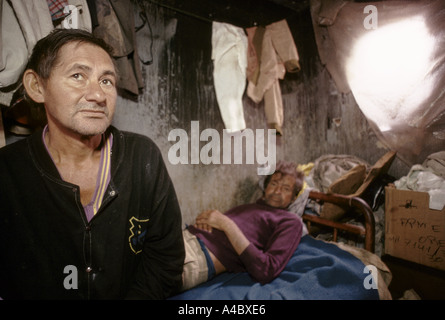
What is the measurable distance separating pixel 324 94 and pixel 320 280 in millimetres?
2660

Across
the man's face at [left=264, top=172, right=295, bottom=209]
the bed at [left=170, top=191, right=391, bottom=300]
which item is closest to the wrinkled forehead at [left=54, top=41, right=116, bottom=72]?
the bed at [left=170, top=191, right=391, bottom=300]

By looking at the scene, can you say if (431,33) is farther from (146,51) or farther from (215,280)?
(215,280)

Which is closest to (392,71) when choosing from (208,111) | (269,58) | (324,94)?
(324,94)

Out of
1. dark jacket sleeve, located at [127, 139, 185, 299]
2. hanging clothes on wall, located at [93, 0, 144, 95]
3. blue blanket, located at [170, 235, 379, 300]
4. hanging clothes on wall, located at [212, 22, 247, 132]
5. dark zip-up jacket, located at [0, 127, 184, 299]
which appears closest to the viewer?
dark zip-up jacket, located at [0, 127, 184, 299]

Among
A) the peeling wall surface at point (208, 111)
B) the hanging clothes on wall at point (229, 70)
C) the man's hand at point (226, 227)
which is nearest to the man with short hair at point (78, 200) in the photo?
the man's hand at point (226, 227)

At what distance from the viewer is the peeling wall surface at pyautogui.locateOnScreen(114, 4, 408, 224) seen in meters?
2.62

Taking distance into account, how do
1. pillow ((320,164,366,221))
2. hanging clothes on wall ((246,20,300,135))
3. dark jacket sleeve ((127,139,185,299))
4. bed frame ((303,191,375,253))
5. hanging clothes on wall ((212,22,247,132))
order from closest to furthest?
dark jacket sleeve ((127,139,185,299))
bed frame ((303,191,375,253))
pillow ((320,164,366,221))
hanging clothes on wall ((212,22,247,132))
hanging clothes on wall ((246,20,300,135))

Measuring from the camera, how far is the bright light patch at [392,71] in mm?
2387

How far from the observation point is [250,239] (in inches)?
89.6

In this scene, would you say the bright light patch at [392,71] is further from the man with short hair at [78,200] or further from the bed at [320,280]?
the man with short hair at [78,200]

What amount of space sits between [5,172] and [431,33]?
11.6 ft

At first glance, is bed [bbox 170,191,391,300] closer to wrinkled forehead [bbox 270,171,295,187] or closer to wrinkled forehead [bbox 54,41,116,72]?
wrinkled forehead [bbox 270,171,295,187]

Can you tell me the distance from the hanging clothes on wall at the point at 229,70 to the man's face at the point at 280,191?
0.76 meters
